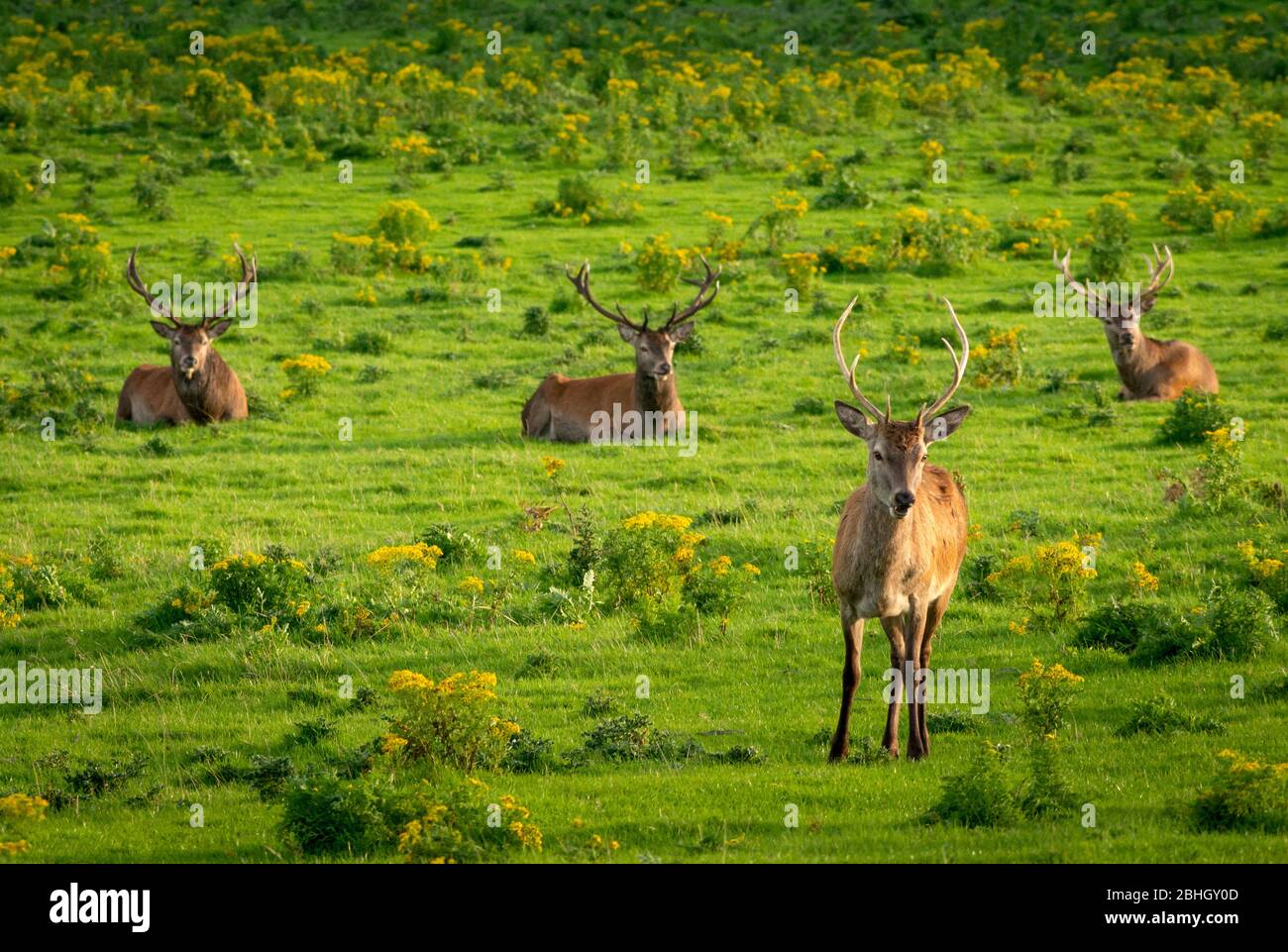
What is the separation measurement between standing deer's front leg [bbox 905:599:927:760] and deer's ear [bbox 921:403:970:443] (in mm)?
1007

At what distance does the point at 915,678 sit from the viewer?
9547 mm

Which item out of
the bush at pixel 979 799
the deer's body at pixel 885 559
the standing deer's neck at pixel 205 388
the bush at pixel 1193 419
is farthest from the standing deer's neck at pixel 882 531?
the standing deer's neck at pixel 205 388

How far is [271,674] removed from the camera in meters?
11.6

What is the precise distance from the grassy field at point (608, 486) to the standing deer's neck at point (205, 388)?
0.51m

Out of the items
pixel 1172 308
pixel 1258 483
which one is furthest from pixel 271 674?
pixel 1172 308

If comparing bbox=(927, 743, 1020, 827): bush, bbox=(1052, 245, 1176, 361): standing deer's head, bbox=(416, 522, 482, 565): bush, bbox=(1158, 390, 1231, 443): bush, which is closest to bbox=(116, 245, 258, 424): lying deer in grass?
bbox=(416, 522, 482, 565): bush

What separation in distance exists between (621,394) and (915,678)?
9302 mm

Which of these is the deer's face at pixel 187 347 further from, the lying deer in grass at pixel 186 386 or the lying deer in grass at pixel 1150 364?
the lying deer in grass at pixel 1150 364

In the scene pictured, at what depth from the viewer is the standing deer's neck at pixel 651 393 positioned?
59.3 feet

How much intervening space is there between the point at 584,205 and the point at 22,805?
1969cm

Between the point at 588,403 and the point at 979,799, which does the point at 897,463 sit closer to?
the point at 979,799

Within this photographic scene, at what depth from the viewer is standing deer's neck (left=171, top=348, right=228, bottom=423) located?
731 inches

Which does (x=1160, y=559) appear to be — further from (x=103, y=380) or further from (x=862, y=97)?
(x=862, y=97)
